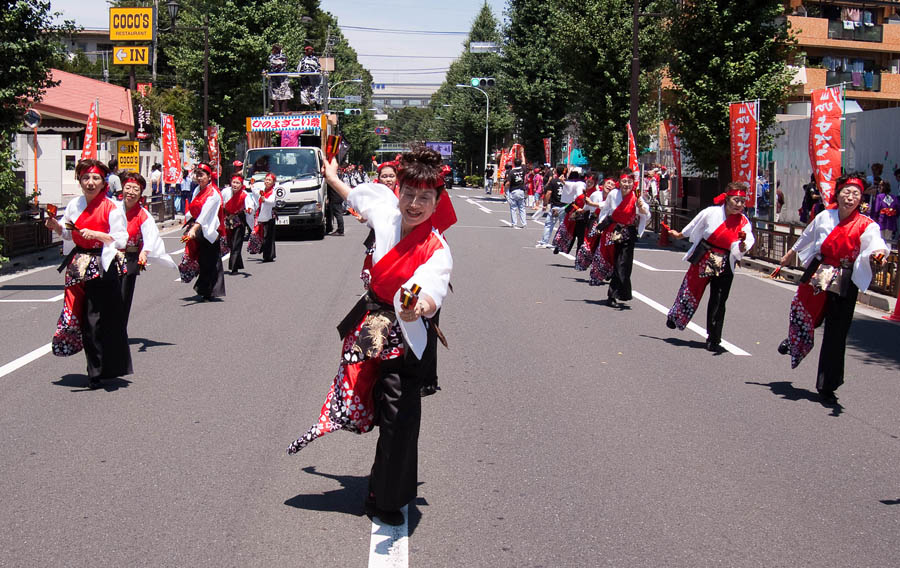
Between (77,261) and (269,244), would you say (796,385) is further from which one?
(269,244)

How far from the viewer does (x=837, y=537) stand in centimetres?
462

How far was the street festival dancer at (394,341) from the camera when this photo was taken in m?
4.55

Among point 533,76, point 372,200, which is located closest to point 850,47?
point 533,76

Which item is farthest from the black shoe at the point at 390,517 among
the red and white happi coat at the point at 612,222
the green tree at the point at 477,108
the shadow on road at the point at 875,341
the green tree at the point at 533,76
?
the green tree at the point at 477,108

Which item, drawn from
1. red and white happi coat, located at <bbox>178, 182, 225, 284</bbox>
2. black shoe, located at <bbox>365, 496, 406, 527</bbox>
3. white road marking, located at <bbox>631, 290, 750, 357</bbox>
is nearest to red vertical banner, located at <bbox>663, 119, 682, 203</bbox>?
white road marking, located at <bbox>631, 290, 750, 357</bbox>

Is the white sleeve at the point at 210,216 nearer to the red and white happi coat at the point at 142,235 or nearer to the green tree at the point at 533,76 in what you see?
the red and white happi coat at the point at 142,235

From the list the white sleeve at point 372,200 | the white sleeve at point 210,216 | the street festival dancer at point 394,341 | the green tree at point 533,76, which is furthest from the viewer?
Result: the green tree at point 533,76

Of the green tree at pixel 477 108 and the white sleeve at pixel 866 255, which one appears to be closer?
the white sleeve at pixel 866 255

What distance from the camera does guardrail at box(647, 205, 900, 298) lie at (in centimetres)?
1402

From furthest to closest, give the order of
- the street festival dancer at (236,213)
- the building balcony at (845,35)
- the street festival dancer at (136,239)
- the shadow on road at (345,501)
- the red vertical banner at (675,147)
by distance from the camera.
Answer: the building balcony at (845,35)
the red vertical banner at (675,147)
the street festival dancer at (236,213)
the street festival dancer at (136,239)
the shadow on road at (345,501)

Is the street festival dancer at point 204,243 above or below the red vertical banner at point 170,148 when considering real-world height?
below

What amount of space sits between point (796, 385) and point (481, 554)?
16.0ft

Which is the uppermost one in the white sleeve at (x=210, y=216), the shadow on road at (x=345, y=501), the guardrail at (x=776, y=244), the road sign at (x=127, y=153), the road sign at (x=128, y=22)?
the road sign at (x=128, y=22)

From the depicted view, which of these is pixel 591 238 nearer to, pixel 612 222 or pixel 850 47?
pixel 612 222
